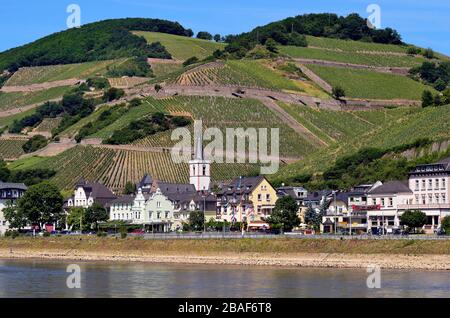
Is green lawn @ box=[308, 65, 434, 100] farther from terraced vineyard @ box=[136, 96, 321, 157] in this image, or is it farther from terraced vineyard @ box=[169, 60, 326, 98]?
terraced vineyard @ box=[136, 96, 321, 157]

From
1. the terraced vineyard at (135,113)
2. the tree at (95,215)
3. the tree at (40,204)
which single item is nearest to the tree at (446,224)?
the tree at (95,215)

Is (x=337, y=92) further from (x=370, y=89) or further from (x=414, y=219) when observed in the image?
(x=414, y=219)

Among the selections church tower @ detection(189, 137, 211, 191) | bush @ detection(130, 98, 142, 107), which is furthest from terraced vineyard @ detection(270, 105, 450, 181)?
bush @ detection(130, 98, 142, 107)

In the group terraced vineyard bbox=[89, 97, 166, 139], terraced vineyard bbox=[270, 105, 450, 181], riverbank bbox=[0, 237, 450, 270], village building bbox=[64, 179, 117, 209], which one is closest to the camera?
riverbank bbox=[0, 237, 450, 270]

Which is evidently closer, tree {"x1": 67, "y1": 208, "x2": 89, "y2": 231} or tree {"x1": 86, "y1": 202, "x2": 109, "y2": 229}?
tree {"x1": 86, "y1": 202, "x2": 109, "y2": 229}

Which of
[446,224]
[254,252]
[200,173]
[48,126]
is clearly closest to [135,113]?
[48,126]

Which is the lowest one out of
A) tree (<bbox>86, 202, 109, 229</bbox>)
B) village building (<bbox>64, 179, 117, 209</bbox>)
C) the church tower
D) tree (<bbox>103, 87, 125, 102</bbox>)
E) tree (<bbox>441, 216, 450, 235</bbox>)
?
tree (<bbox>441, 216, 450, 235</bbox>)
